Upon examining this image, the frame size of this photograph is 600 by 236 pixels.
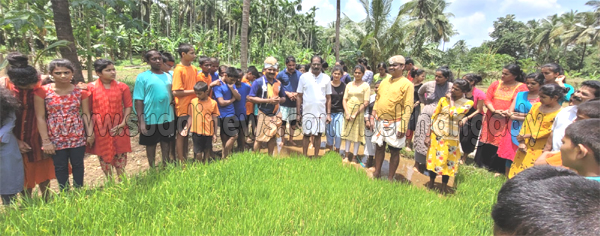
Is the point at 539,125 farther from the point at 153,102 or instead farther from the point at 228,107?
the point at 153,102

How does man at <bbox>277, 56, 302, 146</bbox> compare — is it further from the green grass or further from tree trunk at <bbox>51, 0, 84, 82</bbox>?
tree trunk at <bbox>51, 0, 84, 82</bbox>

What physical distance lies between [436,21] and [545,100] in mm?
36499

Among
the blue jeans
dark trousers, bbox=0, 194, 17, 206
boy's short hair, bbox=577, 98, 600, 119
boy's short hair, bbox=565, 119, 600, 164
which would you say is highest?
boy's short hair, bbox=577, 98, 600, 119

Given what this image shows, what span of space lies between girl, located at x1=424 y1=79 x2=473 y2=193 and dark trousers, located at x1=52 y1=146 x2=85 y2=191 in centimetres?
392

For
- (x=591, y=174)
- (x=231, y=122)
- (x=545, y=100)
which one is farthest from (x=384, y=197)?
(x=231, y=122)

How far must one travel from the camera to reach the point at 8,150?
2.44 m

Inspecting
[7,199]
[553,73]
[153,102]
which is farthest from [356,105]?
[7,199]

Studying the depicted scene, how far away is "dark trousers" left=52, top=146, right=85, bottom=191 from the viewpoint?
280 cm

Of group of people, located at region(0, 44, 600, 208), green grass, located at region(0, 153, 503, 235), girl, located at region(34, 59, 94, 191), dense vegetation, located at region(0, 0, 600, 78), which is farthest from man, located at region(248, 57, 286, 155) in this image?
dense vegetation, located at region(0, 0, 600, 78)

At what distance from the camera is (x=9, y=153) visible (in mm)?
2439

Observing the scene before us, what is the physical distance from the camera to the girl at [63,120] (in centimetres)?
265

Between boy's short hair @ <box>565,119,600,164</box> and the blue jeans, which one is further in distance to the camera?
the blue jeans

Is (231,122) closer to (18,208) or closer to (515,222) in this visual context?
(18,208)

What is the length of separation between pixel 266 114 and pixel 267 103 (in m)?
0.17
